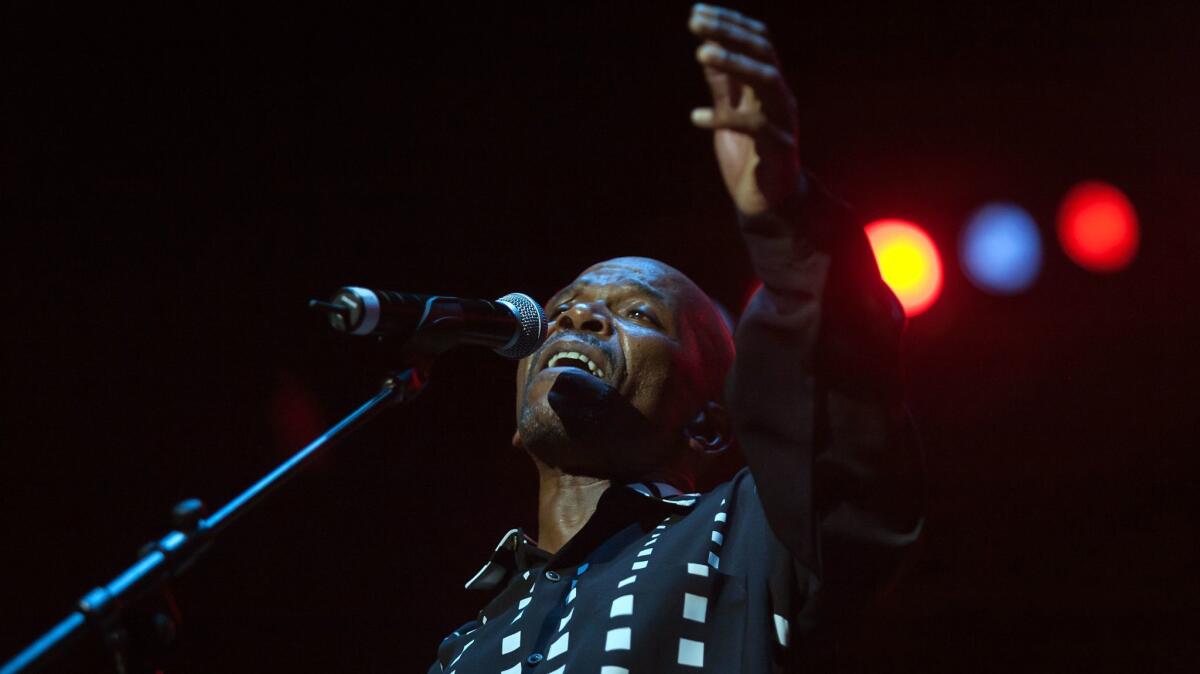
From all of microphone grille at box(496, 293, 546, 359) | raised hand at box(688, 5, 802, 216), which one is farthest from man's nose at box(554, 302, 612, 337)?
raised hand at box(688, 5, 802, 216)

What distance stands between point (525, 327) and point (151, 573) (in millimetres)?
979

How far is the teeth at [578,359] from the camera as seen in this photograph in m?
3.10

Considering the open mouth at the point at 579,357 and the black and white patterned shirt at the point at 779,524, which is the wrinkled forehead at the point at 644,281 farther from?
the black and white patterned shirt at the point at 779,524

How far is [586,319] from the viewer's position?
322cm

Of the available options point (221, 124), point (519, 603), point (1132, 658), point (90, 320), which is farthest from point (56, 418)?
point (1132, 658)

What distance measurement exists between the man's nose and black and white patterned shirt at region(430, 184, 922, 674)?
2.23 ft

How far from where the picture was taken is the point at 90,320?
3.96 m

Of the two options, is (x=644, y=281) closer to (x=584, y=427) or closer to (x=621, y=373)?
(x=621, y=373)

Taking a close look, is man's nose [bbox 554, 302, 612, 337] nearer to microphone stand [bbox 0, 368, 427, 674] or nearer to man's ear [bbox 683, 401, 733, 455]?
man's ear [bbox 683, 401, 733, 455]

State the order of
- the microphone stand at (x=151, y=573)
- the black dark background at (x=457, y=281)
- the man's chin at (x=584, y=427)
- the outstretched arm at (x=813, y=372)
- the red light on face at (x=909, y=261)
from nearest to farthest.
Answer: the microphone stand at (x=151, y=573) < the outstretched arm at (x=813, y=372) < the man's chin at (x=584, y=427) < the black dark background at (x=457, y=281) < the red light on face at (x=909, y=261)

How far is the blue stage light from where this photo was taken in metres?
4.02

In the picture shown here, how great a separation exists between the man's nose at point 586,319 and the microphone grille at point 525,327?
84 cm

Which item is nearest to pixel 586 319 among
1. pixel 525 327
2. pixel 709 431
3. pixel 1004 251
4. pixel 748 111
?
pixel 709 431

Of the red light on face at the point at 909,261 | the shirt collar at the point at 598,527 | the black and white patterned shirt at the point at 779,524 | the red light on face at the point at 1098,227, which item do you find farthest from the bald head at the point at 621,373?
the red light on face at the point at 1098,227
